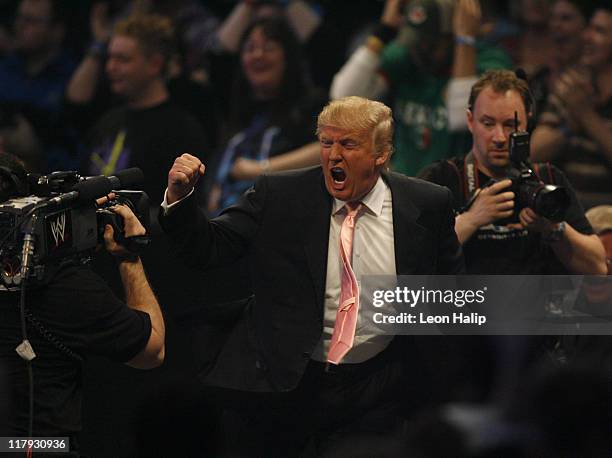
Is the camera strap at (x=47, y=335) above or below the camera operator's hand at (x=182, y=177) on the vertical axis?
below

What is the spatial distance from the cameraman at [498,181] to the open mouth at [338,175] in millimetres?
548

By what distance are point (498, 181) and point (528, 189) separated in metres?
0.14

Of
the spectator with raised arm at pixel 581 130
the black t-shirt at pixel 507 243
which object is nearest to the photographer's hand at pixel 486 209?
the black t-shirt at pixel 507 243

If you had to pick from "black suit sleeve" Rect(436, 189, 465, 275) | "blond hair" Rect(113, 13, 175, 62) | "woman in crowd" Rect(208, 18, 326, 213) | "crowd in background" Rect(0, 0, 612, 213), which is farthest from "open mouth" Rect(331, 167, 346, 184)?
"blond hair" Rect(113, 13, 175, 62)

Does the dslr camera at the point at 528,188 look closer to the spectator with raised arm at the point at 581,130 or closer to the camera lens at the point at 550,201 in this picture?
the camera lens at the point at 550,201

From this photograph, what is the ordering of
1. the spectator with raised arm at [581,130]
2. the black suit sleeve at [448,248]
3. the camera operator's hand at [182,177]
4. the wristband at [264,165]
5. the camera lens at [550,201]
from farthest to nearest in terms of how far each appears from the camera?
the wristband at [264,165]
the spectator with raised arm at [581,130]
the camera lens at [550,201]
the black suit sleeve at [448,248]
the camera operator's hand at [182,177]

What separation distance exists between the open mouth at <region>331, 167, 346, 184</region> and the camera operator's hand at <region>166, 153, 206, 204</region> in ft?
1.41

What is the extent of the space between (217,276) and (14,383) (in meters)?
1.16

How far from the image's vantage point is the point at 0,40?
8.36 meters

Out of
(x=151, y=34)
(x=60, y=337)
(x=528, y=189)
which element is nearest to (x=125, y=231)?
(x=60, y=337)

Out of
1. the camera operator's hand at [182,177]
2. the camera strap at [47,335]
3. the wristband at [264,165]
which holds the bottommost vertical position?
the wristband at [264,165]

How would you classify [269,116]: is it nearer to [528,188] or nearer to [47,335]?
[528,188]

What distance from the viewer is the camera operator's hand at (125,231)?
13.3 feet

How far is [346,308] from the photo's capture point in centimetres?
421
